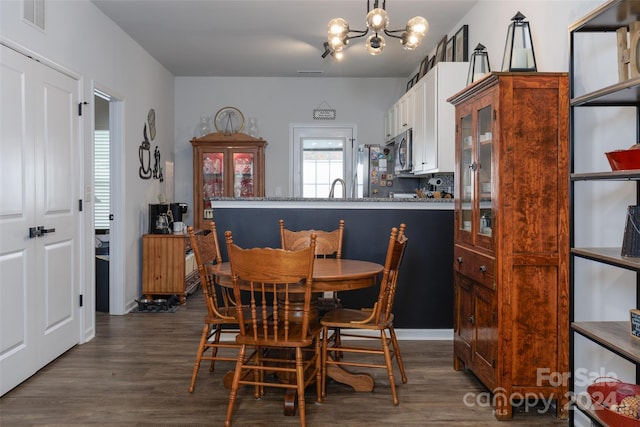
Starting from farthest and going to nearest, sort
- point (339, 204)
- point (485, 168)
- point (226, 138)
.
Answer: point (226, 138), point (339, 204), point (485, 168)

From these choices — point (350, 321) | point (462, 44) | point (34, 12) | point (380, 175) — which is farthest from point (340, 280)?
point (380, 175)

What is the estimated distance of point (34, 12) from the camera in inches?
136

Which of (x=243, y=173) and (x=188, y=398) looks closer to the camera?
(x=188, y=398)

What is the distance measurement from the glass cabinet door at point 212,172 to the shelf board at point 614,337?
210 inches

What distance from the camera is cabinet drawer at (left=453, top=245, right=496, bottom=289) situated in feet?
9.25

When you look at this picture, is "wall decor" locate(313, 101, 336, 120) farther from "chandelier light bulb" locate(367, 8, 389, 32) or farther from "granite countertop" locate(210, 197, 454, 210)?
"chandelier light bulb" locate(367, 8, 389, 32)

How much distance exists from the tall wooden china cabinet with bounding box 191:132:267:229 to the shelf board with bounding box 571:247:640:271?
518cm

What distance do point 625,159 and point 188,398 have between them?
2474mm

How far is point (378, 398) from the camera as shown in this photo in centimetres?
301

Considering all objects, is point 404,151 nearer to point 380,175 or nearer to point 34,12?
point 380,175

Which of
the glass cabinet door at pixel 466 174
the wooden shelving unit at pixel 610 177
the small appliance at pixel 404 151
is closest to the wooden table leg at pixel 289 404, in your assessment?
the wooden shelving unit at pixel 610 177

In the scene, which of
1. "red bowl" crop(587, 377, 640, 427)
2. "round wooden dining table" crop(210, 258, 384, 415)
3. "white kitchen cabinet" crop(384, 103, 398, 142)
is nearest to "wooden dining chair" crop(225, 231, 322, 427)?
"round wooden dining table" crop(210, 258, 384, 415)

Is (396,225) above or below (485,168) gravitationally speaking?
below

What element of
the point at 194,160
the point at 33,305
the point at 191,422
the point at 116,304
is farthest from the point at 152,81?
the point at 191,422
